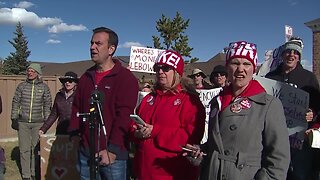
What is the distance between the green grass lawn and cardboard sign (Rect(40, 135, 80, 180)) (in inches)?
92.3

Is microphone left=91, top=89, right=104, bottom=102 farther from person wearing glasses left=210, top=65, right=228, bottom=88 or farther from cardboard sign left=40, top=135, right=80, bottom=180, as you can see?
person wearing glasses left=210, top=65, right=228, bottom=88

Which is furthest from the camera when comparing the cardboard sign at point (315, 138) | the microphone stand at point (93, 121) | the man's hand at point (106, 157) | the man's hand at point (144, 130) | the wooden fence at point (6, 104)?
the wooden fence at point (6, 104)

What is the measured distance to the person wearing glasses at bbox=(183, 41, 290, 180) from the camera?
2342 millimetres

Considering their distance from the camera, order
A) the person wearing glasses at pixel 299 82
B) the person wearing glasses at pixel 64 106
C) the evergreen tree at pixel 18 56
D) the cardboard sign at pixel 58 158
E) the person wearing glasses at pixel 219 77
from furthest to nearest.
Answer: the evergreen tree at pixel 18 56
the person wearing glasses at pixel 219 77
the person wearing glasses at pixel 64 106
the cardboard sign at pixel 58 158
the person wearing glasses at pixel 299 82

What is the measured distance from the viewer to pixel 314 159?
4324 mm

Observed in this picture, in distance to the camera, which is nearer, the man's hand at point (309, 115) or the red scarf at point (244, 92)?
the red scarf at point (244, 92)

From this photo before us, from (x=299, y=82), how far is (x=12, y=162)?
7.11m

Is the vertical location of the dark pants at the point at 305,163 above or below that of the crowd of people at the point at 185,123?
below

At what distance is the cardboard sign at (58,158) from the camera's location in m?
5.42

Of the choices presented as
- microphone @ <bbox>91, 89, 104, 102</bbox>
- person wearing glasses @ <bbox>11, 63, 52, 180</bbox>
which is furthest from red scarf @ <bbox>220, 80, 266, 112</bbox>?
person wearing glasses @ <bbox>11, 63, 52, 180</bbox>

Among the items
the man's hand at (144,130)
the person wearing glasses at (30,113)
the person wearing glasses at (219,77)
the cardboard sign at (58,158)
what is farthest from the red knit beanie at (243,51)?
the person wearing glasses at (30,113)

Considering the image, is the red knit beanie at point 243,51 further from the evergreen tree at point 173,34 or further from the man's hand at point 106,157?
the evergreen tree at point 173,34

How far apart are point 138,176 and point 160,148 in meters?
0.38

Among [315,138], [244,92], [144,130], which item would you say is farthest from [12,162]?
[244,92]
